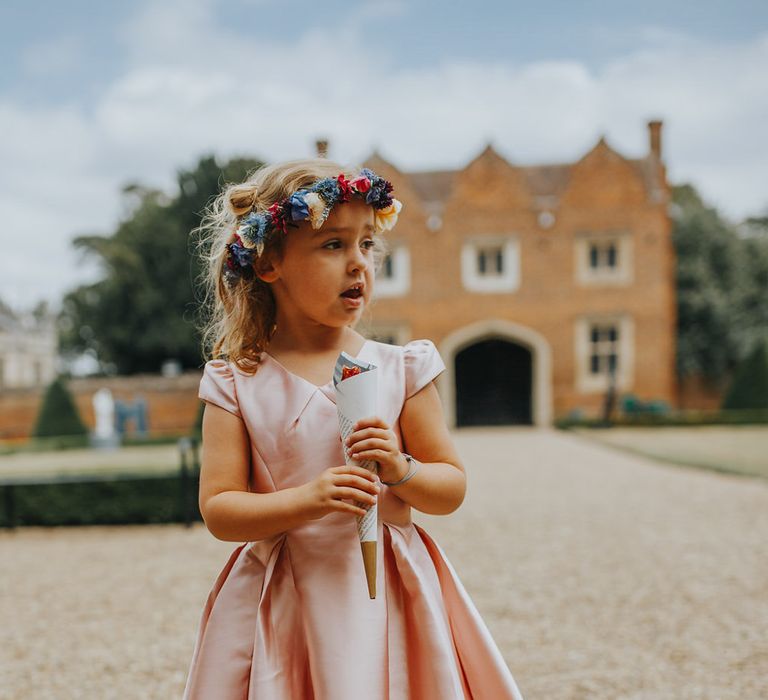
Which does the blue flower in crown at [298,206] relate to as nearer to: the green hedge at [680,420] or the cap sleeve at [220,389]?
the cap sleeve at [220,389]

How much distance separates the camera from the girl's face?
1.52 m

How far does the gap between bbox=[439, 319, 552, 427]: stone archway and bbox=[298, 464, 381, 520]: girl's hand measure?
1815 cm

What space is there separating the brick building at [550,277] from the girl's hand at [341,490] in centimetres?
1892

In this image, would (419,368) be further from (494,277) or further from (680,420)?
(494,277)

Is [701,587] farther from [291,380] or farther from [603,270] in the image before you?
[603,270]

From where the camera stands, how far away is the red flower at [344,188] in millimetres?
1483

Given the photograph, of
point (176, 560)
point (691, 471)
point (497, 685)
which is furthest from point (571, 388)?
point (497, 685)

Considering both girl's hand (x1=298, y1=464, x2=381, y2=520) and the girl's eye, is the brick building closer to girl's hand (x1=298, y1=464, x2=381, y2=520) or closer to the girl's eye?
the girl's eye

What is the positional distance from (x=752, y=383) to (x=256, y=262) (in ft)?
67.1

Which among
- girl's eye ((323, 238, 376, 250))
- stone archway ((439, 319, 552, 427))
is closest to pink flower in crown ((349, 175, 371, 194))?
girl's eye ((323, 238, 376, 250))

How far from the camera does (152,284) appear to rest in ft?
86.8

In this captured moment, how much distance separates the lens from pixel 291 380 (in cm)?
156

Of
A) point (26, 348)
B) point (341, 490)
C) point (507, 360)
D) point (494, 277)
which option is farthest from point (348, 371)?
point (26, 348)

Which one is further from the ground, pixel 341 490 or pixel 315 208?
pixel 315 208
